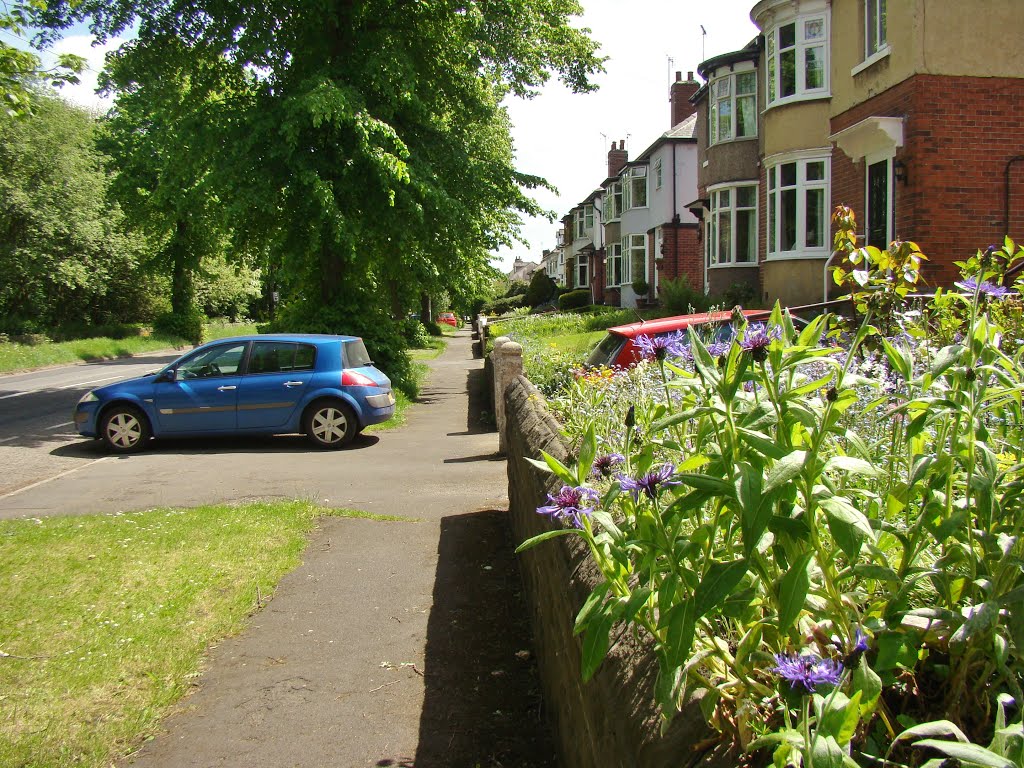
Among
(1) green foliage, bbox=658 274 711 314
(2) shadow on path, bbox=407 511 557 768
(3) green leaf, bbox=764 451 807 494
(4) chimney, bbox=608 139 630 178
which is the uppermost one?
(4) chimney, bbox=608 139 630 178

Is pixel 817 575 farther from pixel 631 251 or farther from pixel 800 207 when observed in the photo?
pixel 631 251

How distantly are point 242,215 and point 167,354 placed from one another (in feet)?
82.3

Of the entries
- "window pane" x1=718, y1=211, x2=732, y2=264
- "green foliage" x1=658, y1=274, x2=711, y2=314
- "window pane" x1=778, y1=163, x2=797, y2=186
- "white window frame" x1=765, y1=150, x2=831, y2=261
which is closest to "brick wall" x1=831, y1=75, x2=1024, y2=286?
"white window frame" x1=765, y1=150, x2=831, y2=261

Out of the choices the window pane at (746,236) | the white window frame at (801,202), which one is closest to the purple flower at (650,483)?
the white window frame at (801,202)

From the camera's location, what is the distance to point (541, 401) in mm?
7316

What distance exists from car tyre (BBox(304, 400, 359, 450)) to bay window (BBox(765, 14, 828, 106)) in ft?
44.4

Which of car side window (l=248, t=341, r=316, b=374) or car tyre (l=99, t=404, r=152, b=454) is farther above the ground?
car side window (l=248, t=341, r=316, b=374)

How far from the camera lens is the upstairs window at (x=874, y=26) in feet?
53.5

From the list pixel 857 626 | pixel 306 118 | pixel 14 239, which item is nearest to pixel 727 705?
pixel 857 626

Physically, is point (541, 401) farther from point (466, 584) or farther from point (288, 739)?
point (288, 739)

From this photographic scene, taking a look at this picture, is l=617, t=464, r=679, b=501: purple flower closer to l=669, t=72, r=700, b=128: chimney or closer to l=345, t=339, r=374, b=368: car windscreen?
l=345, t=339, r=374, b=368: car windscreen

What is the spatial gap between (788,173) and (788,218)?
1040 millimetres

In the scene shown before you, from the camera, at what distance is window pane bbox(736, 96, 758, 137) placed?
25.3 meters

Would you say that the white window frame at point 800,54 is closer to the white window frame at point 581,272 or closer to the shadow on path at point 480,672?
the shadow on path at point 480,672
